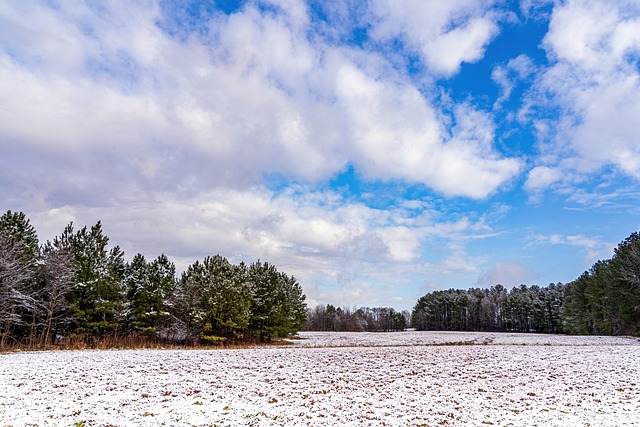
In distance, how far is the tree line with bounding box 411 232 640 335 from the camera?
50.7 meters

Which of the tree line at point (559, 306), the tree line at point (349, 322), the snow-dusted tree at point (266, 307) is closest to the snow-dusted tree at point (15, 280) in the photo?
the snow-dusted tree at point (266, 307)

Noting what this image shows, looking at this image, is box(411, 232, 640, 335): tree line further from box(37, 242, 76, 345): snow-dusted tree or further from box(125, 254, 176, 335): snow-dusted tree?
box(37, 242, 76, 345): snow-dusted tree

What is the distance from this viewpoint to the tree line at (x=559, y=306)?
166 feet

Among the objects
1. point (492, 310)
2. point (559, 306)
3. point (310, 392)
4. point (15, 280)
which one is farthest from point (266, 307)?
point (492, 310)

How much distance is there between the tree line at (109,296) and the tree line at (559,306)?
47735 mm

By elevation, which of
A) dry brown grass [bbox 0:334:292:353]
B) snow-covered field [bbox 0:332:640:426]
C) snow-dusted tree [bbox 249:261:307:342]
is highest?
snow-dusted tree [bbox 249:261:307:342]

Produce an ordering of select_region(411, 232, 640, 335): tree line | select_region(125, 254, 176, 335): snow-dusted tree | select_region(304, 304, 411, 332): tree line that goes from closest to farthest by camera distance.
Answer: select_region(125, 254, 176, 335): snow-dusted tree, select_region(411, 232, 640, 335): tree line, select_region(304, 304, 411, 332): tree line

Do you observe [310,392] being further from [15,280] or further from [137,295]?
[137,295]

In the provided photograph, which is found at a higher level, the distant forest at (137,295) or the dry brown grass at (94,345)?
the distant forest at (137,295)

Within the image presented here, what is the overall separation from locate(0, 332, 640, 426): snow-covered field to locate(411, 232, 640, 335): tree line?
36149 millimetres

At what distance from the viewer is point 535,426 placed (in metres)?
11.3

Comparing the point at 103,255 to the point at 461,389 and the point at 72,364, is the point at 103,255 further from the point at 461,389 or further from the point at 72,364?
the point at 461,389

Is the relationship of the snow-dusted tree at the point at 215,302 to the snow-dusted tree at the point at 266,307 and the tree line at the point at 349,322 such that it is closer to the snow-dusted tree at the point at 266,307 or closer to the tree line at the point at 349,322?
the snow-dusted tree at the point at 266,307

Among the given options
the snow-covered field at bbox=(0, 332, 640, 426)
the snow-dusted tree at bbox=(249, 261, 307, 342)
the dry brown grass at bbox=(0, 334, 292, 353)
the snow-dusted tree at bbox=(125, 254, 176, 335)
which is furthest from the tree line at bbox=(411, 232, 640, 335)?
the snow-dusted tree at bbox=(125, 254, 176, 335)
